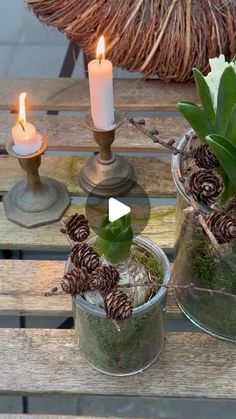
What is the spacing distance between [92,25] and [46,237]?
1.39 ft

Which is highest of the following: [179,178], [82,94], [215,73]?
[215,73]

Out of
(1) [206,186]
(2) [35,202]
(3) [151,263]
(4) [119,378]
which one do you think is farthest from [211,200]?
(2) [35,202]

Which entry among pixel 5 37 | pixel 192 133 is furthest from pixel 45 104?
pixel 5 37

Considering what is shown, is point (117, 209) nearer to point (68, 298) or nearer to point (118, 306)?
point (118, 306)

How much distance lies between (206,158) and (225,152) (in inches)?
1.8

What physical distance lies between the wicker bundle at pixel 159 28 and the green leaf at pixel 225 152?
1.65ft

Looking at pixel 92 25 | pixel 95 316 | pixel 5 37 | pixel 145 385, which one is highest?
pixel 92 25

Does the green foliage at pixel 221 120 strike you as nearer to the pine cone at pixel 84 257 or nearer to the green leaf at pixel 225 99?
the green leaf at pixel 225 99

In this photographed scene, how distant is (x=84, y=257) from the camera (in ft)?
2.23

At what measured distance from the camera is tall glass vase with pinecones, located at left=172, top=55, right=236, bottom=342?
65 cm

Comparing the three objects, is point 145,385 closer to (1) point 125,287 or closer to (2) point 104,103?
(1) point 125,287

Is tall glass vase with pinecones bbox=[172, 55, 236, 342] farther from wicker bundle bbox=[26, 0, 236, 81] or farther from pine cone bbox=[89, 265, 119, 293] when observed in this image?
wicker bundle bbox=[26, 0, 236, 81]

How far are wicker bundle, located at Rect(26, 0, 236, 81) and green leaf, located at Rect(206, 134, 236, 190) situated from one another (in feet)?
1.65

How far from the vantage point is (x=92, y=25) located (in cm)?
115
